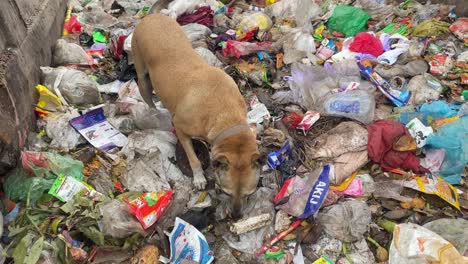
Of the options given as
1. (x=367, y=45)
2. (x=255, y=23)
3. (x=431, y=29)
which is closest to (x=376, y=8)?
(x=431, y=29)

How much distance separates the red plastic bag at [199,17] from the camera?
6219 mm

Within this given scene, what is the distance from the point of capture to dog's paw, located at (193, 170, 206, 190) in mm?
3576

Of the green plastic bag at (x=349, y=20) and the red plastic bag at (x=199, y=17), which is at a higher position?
the red plastic bag at (x=199, y=17)

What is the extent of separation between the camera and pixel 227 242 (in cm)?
315

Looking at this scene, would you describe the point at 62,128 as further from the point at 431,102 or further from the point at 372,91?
the point at 431,102

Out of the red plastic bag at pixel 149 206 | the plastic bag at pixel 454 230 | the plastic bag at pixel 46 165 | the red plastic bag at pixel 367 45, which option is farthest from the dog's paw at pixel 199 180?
the red plastic bag at pixel 367 45

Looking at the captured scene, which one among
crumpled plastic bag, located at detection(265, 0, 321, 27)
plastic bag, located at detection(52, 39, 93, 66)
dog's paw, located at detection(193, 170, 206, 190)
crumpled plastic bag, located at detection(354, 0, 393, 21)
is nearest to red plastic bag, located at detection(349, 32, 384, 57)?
crumpled plastic bag, located at detection(265, 0, 321, 27)

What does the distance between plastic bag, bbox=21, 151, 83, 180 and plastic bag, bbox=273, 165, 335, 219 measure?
194 centimetres

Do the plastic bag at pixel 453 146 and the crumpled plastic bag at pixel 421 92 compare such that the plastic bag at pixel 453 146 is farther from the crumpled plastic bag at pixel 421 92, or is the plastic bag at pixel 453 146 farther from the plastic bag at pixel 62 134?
the plastic bag at pixel 62 134

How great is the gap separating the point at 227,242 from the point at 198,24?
3931 mm

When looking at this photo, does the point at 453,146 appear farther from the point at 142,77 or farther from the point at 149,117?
the point at 142,77

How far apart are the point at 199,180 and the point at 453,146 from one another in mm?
2534

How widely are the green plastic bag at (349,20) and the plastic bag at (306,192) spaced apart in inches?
131

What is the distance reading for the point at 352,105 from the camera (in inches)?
164
